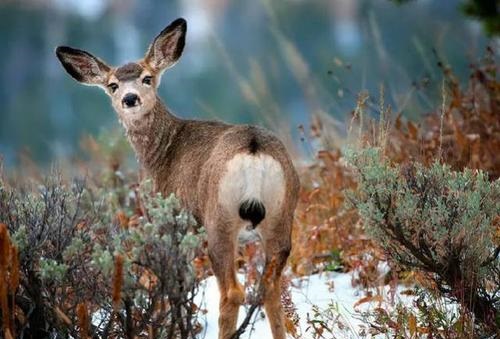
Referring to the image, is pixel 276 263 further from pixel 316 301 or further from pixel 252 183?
pixel 316 301

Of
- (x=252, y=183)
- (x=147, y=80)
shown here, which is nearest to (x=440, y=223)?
(x=252, y=183)

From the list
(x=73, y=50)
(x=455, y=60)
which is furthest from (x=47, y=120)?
(x=73, y=50)

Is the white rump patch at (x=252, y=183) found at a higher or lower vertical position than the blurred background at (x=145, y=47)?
lower

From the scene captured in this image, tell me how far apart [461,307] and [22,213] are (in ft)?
7.55

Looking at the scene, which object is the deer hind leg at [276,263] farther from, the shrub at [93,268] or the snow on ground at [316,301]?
the shrub at [93,268]

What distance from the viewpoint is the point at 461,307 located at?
5.57 metres

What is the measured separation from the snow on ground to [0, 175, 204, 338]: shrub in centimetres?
53

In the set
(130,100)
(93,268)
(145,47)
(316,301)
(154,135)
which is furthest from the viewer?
(145,47)

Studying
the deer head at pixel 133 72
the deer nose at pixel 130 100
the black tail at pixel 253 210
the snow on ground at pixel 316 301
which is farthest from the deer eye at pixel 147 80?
the black tail at pixel 253 210

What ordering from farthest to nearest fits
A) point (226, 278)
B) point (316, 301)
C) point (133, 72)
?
point (133, 72), point (316, 301), point (226, 278)

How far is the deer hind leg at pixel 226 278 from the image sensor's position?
18.8ft

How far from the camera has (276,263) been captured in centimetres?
586

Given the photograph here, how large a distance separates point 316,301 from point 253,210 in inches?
59.0

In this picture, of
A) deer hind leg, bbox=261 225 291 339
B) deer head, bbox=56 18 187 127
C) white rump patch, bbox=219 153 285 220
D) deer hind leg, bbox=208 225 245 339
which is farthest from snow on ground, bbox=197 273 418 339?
deer head, bbox=56 18 187 127
